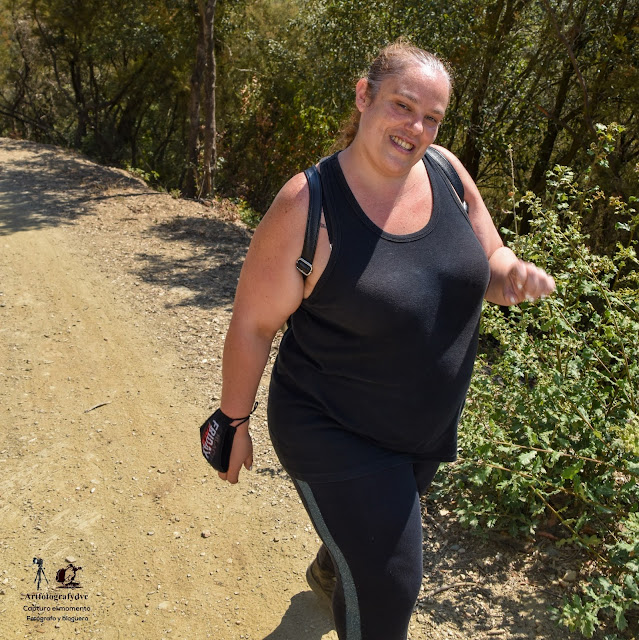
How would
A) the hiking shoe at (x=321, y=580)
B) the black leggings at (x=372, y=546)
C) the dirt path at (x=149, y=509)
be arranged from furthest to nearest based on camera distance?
the dirt path at (x=149, y=509) → the hiking shoe at (x=321, y=580) → the black leggings at (x=372, y=546)

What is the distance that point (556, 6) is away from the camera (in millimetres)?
7965

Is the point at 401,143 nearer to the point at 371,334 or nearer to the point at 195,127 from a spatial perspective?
the point at 371,334

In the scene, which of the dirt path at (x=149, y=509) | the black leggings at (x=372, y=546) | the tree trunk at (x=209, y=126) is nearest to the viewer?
the black leggings at (x=372, y=546)

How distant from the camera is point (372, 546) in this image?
188 centimetres

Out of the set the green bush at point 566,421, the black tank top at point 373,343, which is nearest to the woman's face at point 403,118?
the black tank top at point 373,343

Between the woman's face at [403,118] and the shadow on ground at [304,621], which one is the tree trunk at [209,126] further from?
the woman's face at [403,118]

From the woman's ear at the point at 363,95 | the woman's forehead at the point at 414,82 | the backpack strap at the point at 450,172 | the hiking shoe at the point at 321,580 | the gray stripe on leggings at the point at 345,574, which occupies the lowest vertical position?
A: the hiking shoe at the point at 321,580

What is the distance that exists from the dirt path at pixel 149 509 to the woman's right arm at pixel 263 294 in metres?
1.08

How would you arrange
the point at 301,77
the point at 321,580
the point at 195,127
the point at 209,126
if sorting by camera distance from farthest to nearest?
the point at 301,77
the point at 195,127
the point at 209,126
the point at 321,580

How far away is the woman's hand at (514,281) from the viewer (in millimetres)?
2109

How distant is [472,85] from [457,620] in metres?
7.48

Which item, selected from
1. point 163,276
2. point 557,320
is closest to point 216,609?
point 557,320

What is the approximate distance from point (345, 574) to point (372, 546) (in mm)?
133

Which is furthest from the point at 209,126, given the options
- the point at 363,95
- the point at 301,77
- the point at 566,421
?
the point at 363,95
